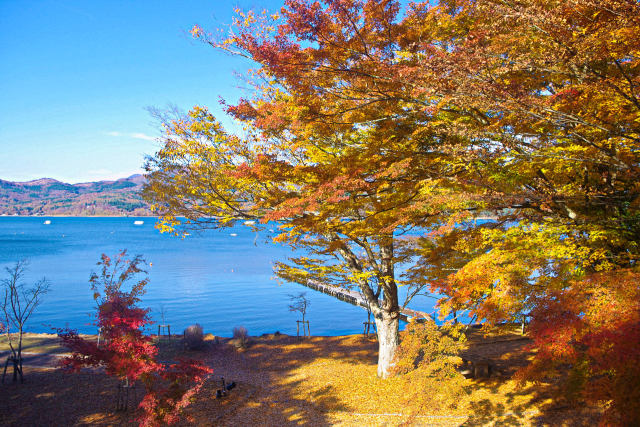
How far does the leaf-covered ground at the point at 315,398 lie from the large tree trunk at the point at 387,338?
1.70ft

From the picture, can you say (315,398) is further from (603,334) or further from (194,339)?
(194,339)

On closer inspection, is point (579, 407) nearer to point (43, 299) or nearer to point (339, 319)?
point (339, 319)

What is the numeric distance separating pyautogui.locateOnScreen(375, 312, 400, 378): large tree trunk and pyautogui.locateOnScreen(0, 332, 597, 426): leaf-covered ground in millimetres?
518

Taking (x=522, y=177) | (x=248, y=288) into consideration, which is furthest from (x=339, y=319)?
(x=522, y=177)

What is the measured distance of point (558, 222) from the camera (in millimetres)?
6723

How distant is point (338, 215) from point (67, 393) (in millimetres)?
11144

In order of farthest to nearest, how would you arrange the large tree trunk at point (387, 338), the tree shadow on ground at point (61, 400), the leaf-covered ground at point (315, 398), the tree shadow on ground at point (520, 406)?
the large tree trunk at point (387, 338) < the tree shadow on ground at point (61, 400) < the leaf-covered ground at point (315, 398) < the tree shadow on ground at point (520, 406)

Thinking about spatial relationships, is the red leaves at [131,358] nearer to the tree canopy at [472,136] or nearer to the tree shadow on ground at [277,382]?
the tree shadow on ground at [277,382]

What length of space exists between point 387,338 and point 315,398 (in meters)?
3.01

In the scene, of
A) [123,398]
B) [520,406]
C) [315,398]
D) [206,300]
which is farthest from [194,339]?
[520,406]

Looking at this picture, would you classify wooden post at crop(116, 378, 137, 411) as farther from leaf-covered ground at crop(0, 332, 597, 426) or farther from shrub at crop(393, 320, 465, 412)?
shrub at crop(393, 320, 465, 412)

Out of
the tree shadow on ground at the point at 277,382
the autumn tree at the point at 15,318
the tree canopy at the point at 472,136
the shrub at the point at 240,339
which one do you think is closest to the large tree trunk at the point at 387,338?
the tree shadow on ground at the point at 277,382

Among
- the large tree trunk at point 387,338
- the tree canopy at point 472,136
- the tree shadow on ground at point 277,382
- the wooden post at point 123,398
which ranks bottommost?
the tree shadow on ground at point 277,382

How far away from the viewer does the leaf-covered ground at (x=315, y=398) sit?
8711mm
